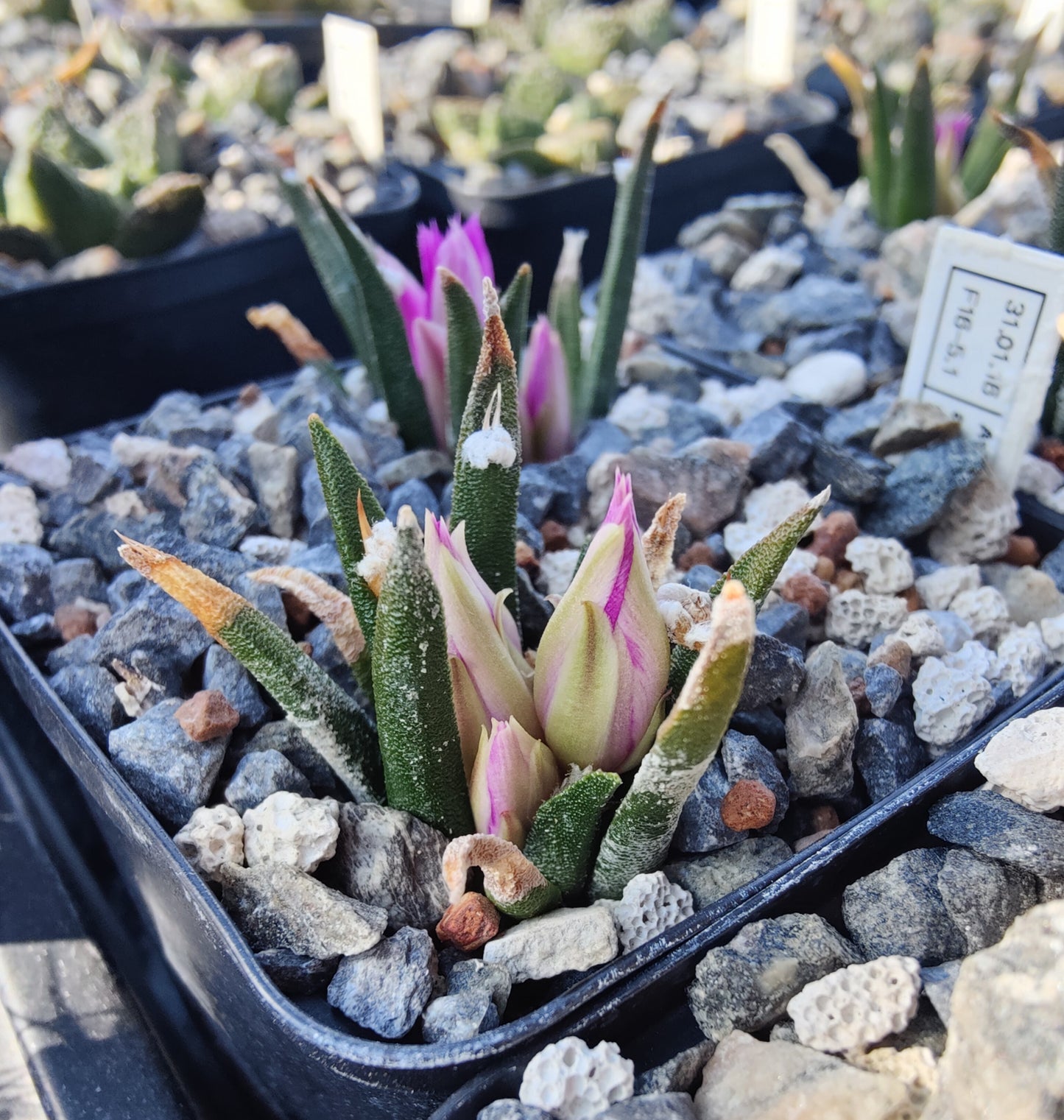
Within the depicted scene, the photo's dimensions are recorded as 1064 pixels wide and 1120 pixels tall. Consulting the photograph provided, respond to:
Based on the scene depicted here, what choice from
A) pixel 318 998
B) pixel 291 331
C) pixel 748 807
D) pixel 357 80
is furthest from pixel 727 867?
pixel 357 80

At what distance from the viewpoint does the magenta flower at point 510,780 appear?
2.03 feet

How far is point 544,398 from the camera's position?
107 cm

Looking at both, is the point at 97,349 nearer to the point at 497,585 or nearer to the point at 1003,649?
the point at 497,585

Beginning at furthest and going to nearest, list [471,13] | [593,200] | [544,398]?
[471,13] → [593,200] → [544,398]

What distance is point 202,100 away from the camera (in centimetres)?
196

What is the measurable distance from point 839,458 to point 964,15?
5.89 feet

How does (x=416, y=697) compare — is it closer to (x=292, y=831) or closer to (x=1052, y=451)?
(x=292, y=831)

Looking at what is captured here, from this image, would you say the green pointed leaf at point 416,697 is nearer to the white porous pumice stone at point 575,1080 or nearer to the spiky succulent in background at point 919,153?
the white porous pumice stone at point 575,1080

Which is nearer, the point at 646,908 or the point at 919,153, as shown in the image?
the point at 646,908

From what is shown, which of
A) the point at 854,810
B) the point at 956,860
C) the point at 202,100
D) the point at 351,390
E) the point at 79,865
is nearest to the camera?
the point at 956,860

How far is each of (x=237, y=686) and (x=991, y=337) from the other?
2.44 feet

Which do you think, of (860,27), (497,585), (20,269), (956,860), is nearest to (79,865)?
(497,585)

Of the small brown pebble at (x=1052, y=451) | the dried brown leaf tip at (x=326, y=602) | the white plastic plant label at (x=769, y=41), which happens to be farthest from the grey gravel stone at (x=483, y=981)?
the white plastic plant label at (x=769, y=41)

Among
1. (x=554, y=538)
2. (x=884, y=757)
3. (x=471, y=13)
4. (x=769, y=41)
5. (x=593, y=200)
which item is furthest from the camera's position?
(x=471, y=13)
